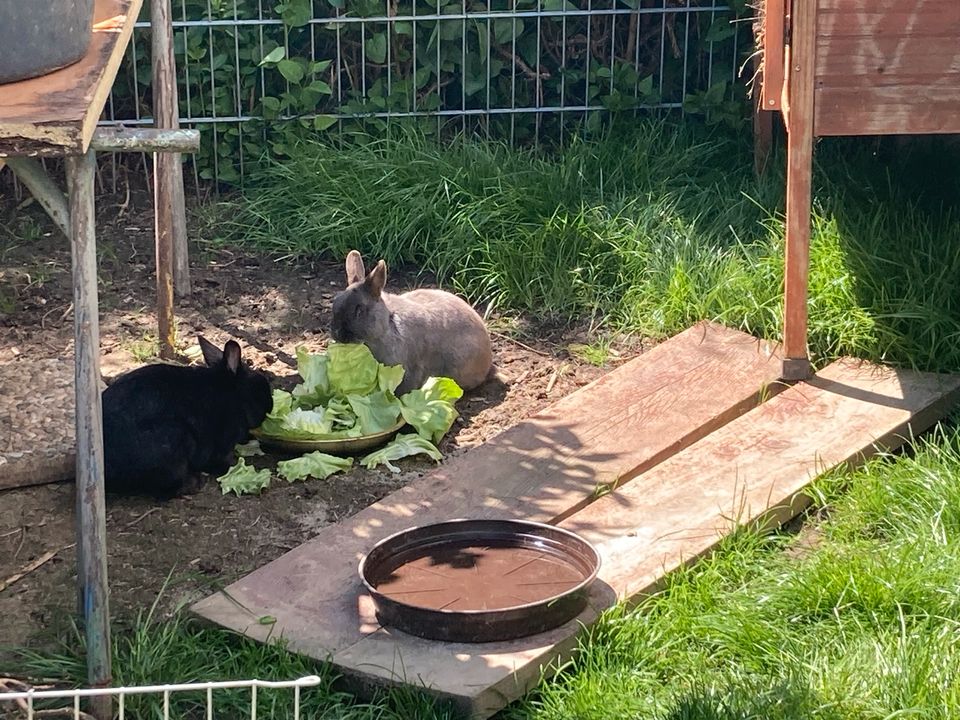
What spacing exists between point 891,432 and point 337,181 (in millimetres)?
3309

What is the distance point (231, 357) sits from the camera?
5273 mm

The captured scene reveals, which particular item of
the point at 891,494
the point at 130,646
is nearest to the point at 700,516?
the point at 891,494

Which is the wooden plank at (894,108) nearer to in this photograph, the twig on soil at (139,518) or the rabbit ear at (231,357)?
the rabbit ear at (231,357)

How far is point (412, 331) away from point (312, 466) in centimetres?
93

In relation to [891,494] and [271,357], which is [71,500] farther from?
[891,494]

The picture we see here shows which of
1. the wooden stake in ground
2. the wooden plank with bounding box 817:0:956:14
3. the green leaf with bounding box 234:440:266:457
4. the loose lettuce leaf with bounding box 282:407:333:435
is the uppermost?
the wooden plank with bounding box 817:0:956:14

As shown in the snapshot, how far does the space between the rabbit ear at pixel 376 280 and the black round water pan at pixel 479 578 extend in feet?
5.34

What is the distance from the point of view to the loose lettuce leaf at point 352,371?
5.63m

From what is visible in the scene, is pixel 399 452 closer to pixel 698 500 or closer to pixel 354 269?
pixel 354 269

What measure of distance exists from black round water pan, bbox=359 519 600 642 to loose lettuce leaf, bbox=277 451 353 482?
2.95 ft

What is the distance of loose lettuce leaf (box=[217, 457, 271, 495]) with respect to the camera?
5008 millimetres

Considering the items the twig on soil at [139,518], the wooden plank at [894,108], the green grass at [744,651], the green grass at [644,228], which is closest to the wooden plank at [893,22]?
the wooden plank at [894,108]

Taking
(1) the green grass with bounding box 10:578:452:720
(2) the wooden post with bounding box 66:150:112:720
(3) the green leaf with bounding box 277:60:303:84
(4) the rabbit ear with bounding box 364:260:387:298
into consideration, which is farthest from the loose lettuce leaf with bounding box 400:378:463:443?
(3) the green leaf with bounding box 277:60:303:84

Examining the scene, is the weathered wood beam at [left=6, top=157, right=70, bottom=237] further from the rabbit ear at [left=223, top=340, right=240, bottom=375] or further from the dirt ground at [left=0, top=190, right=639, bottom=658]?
the rabbit ear at [left=223, top=340, right=240, bottom=375]
